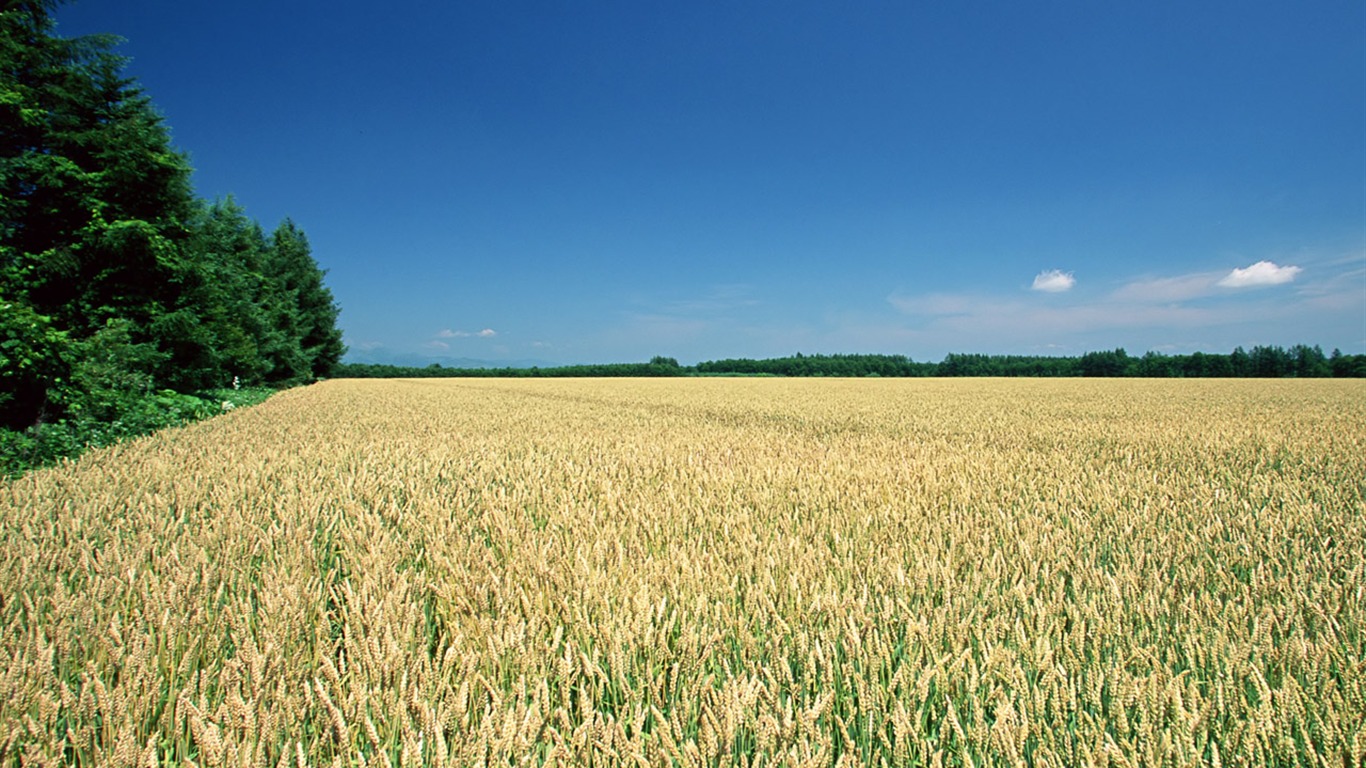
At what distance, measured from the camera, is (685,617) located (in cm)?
192

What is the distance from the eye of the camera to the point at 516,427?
990 centimetres

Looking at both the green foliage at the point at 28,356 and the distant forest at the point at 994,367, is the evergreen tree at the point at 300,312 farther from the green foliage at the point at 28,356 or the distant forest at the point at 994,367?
the green foliage at the point at 28,356

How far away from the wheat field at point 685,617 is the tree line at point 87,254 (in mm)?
6296

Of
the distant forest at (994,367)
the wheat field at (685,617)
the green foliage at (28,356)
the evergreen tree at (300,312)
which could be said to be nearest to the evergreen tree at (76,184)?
the green foliage at (28,356)

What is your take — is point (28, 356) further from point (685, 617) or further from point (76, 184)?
point (685, 617)

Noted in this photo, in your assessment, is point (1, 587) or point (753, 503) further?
point (753, 503)

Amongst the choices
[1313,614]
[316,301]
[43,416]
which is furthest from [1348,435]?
[316,301]

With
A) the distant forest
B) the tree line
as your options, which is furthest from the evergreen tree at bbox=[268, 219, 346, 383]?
the tree line

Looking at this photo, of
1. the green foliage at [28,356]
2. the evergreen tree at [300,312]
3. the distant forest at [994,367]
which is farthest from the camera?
the distant forest at [994,367]

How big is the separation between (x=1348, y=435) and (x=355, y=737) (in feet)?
42.0

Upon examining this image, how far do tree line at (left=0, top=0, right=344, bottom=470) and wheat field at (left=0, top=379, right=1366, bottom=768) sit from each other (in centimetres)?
630

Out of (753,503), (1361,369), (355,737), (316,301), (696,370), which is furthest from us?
(696,370)

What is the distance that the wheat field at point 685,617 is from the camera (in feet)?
4.38

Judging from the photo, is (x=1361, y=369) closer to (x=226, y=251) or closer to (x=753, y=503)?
(x=753, y=503)
